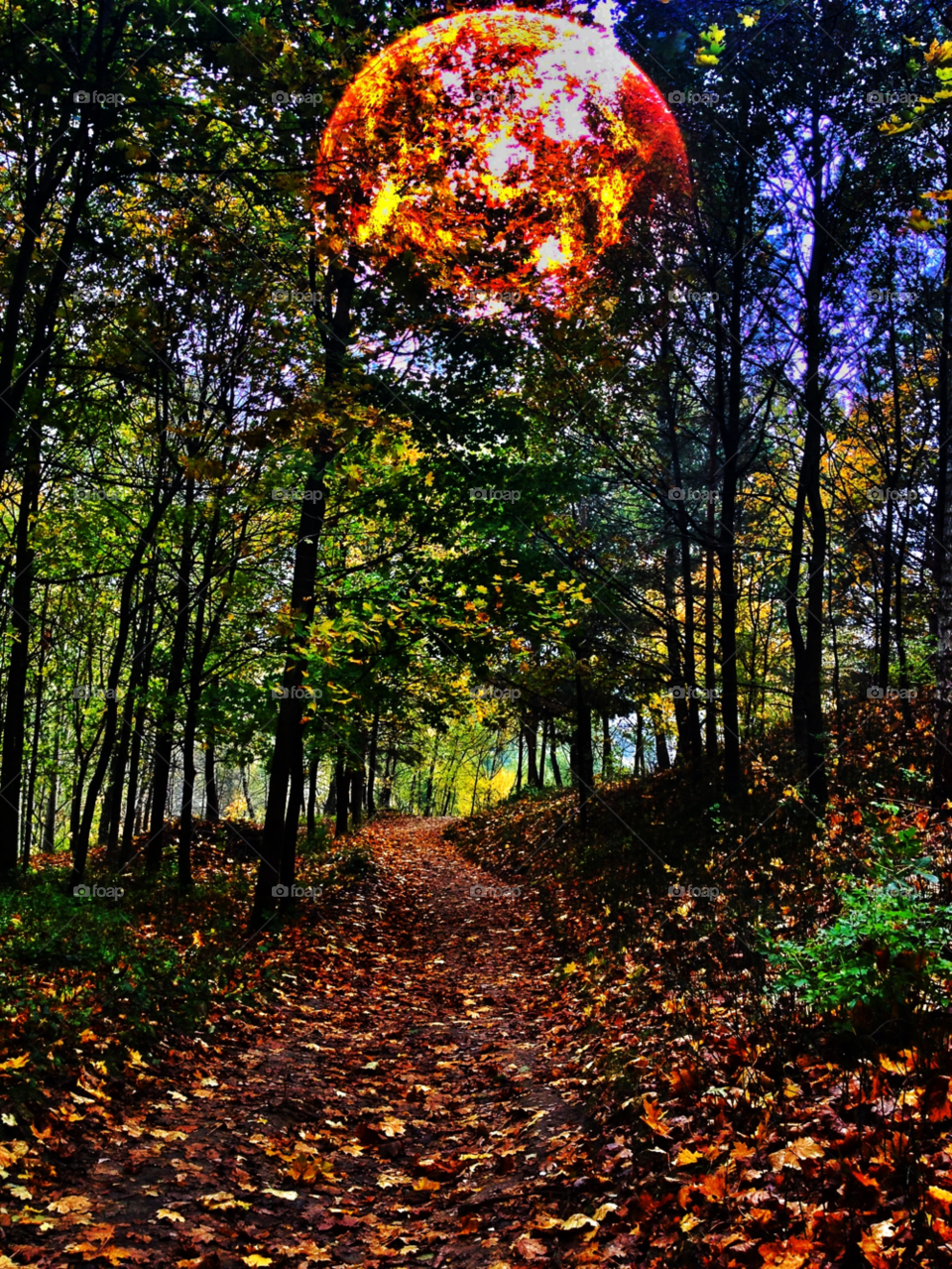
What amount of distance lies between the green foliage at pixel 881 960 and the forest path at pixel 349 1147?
1.86 m

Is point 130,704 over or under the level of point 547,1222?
over

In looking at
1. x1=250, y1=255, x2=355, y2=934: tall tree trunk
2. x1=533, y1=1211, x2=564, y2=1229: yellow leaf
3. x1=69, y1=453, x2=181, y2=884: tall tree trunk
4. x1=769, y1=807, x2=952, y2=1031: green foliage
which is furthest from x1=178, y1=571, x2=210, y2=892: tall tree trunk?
x1=769, y1=807, x2=952, y2=1031: green foliage

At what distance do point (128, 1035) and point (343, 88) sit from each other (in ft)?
26.6

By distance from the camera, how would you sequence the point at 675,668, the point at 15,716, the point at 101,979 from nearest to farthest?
1. the point at 101,979
2. the point at 15,716
3. the point at 675,668

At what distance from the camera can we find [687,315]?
13398mm

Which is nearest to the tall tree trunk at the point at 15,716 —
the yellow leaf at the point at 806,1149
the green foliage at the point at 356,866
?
the green foliage at the point at 356,866

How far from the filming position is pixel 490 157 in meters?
9.48

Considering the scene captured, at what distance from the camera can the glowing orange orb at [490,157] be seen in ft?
24.5

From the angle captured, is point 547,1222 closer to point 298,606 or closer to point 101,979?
point 101,979

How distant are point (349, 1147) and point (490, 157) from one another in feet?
34.5

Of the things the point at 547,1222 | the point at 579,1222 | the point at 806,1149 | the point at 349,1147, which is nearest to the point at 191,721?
the point at 349,1147

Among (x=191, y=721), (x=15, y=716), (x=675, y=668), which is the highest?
(x=675, y=668)

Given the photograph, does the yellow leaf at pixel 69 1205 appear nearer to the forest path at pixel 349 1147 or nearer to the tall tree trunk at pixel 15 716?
the forest path at pixel 349 1147

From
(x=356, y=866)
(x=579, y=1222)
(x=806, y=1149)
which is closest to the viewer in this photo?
(x=806, y=1149)
